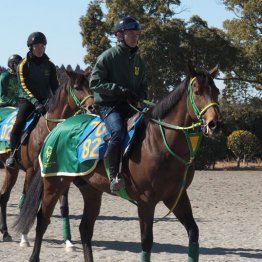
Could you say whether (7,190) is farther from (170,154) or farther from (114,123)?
(170,154)

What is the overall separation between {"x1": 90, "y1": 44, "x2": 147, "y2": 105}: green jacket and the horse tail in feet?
4.58

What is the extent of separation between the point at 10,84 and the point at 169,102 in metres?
5.10

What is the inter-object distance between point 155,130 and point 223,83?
2611 centimetres

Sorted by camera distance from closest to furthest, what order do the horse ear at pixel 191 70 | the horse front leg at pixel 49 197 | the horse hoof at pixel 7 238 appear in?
the horse ear at pixel 191 70 → the horse front leg at pixel 49 197 → the horse hoof at pixel 7 238

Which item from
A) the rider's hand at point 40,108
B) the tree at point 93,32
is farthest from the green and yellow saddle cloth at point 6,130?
the tree at point 93,32

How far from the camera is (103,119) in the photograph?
22.2 ft

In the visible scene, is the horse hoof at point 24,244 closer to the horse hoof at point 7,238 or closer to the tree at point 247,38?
the horse hoof at point 7,238

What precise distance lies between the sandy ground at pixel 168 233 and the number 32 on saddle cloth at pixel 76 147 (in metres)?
1.25

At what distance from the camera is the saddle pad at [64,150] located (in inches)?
281

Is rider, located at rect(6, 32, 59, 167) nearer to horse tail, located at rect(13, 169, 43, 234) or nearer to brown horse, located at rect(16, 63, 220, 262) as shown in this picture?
horse tail, located at rect(13, 169, 43, 234)

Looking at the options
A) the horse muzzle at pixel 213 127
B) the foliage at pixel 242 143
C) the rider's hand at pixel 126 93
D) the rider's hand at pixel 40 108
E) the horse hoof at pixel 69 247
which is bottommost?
the horse hoof at pixel 69 247

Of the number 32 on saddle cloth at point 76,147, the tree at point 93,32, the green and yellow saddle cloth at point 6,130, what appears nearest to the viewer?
the number 32 on saddle cloth at point 76,147

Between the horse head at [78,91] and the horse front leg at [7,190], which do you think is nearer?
the horse head at [78,91]

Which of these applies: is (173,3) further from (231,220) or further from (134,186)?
(134,186)
